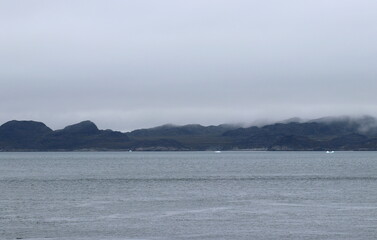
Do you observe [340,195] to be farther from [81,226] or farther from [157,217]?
[81,226]

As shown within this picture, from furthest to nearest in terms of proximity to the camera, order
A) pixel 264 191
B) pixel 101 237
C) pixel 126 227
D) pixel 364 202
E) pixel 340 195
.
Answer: pixel 264 191
pixel 340 195
pixel 364 202
pixel 126 227
pixel 101 237

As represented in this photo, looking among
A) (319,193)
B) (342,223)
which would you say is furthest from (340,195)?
(342,223)

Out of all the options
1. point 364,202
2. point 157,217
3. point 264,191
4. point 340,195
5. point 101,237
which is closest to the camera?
point 101,237

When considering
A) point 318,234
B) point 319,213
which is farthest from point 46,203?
point 318,234

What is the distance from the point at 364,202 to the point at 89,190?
37330mm

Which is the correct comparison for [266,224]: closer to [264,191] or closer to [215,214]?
[215,214]

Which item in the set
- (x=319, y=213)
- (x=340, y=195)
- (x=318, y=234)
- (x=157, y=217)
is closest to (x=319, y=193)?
(x=340, y=195)

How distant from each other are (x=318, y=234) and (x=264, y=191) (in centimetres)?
4255

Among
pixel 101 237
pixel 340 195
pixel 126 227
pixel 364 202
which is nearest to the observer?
pixel 101 237

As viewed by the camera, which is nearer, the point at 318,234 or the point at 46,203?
the point at 318,234

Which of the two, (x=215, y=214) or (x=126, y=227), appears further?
(x=215, y=214)

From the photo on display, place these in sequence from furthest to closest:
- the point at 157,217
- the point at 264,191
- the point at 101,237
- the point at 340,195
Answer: the point at 264,191 → the point at 340,195 → the point at 157,217 → the point at 101,237

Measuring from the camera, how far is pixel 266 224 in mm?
57375

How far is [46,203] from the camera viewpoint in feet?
258
